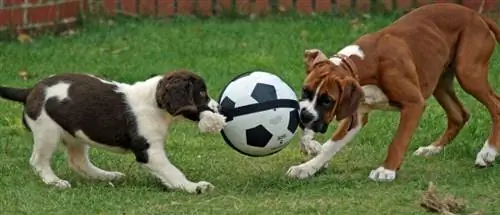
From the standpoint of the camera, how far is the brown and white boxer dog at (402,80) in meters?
6.96

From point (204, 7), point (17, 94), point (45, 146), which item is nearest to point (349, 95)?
point (45, 146)

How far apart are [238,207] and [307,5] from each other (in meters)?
7.38

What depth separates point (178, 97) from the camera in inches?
265

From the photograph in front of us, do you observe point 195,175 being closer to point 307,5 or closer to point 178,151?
point 178,151

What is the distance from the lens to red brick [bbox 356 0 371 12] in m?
13.6

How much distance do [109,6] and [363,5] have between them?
288cm

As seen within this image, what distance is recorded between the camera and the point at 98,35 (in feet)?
41.8

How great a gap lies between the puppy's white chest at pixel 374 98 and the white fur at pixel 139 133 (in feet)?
3.85

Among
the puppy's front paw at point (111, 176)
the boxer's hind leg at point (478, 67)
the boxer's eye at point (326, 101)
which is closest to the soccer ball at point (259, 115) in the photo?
the boxer's eye at point (326, 101)

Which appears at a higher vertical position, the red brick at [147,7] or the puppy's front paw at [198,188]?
the puppy's front paw at [198,188]

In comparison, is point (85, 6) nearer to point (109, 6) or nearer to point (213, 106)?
point (109, 6)

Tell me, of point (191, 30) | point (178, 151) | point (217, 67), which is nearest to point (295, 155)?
point (178, 151)

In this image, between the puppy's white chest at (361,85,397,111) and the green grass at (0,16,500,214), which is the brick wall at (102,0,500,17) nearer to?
the green grass at (0,16,500,214)

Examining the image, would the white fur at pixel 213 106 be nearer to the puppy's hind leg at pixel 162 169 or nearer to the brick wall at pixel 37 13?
the puppy's hind leg at pixel 162 169
